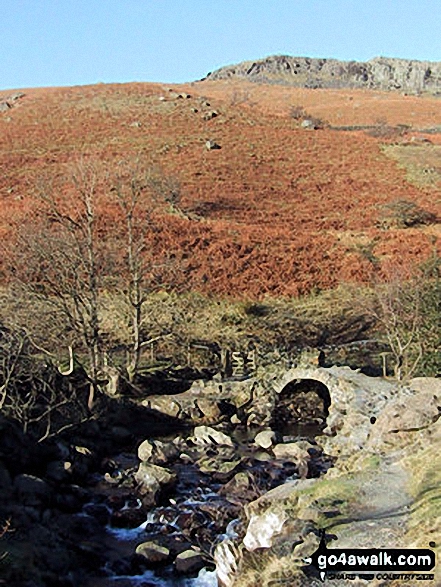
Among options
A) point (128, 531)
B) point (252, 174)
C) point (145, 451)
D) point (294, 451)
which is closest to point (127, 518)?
point (128, 531)

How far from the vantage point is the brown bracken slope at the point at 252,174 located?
3684 cm

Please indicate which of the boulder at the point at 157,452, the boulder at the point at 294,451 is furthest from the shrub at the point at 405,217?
the boulder at the point at 157,452

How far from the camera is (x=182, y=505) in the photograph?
16.7 meters

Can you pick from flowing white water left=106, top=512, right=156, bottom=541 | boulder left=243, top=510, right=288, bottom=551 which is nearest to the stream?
Answer: flowing white water left=106, top=512, right=156, bottom=541

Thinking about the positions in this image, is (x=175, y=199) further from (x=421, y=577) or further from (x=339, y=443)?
(x=421, y=577)

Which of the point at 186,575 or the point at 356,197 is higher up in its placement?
the point at 356,197

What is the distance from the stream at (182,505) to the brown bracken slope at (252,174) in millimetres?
14348

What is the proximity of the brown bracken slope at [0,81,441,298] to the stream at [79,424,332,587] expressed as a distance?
14.3m

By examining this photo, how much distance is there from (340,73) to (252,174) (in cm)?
9682

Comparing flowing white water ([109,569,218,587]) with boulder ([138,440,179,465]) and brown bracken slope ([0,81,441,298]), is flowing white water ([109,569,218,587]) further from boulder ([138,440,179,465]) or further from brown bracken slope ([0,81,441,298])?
brown bracken slope ([0,81,441,298])

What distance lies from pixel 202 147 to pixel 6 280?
29.4 m

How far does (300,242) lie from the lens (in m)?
39.2

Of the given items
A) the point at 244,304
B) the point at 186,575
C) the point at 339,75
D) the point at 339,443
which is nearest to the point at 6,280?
the point at 244,304

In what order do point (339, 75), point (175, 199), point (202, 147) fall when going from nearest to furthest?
point (175, 199) → point (202, 147) → point (339, 75)
